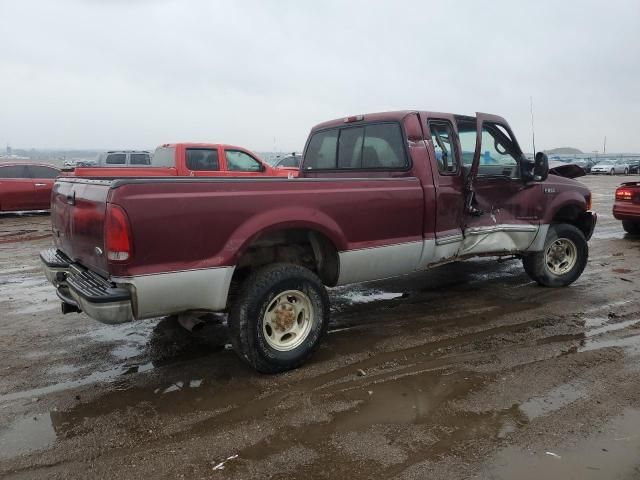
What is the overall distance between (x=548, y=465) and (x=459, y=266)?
199 inches

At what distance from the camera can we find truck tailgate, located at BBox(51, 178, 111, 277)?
10.7 feet

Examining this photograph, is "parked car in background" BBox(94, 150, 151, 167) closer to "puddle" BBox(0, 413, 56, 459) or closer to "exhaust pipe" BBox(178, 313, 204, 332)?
"exhaust pipe" BBox(178, 313, 204, 332)

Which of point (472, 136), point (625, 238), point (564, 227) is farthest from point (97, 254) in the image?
point (625, 238)

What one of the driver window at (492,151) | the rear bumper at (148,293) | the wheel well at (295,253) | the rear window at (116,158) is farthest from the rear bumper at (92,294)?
the rear window at (116,158)

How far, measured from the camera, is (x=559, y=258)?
247 inches

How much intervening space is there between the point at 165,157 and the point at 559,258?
850cm

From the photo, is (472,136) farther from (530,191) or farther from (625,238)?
(625,238)

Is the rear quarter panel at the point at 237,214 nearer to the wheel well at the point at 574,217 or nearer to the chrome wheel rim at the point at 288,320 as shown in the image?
the chrome wheel rim at the point at 288,320

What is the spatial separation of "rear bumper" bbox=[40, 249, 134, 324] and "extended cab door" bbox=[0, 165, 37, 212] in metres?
10.8

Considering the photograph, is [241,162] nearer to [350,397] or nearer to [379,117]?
[379,117]

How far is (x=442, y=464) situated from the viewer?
271 cm

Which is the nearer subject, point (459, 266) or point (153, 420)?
point (153, 420)

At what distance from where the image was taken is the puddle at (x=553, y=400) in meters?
3.27

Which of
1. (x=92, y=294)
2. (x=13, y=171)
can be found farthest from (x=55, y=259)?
(x=13, y=171)
